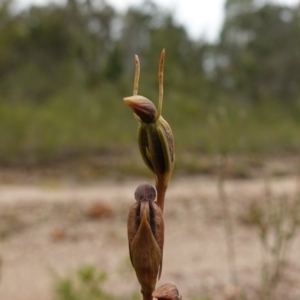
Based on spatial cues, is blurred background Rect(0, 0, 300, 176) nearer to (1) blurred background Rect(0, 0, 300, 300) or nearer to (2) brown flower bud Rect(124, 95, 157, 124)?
(1) blurred background Rect(0, 0, 300, 300)

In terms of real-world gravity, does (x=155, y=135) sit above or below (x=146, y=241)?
above

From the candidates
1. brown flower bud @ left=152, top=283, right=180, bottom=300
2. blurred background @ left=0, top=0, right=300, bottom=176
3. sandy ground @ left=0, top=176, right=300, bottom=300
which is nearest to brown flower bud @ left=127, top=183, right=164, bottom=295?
brown flower bud @ left=152, top=283, right=180, bottom=300

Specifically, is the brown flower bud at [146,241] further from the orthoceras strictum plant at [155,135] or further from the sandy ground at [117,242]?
A: the sandy ground at [117,242]

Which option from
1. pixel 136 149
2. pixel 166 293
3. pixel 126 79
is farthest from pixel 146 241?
pixel 126 79

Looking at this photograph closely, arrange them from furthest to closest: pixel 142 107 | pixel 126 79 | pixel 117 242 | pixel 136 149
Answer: pixel 126 79, pixel 136 149, pixel 117 242, pixel 142 107

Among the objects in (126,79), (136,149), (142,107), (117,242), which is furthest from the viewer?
(126,79)

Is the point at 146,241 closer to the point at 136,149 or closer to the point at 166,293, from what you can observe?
the point at 166,293

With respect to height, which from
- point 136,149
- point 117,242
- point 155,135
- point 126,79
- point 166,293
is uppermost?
point 126,79
